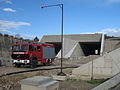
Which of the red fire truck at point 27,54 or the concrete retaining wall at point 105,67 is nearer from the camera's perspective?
the concrete retaining wall at point 105,67

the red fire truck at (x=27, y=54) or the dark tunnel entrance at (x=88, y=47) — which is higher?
the dark tunnel entrance at (x=88, y=47)

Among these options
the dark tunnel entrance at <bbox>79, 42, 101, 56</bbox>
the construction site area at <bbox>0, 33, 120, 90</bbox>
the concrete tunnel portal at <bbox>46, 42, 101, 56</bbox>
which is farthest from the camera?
the dark tunnel entrance at <bbox>79, 42, 101, 56</bbox>

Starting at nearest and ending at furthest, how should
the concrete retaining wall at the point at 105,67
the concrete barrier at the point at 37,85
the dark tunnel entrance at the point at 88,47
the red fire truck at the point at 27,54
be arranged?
the concrete barrier at the point at 37,85 < the concrete retaining wall at the point at 105,67 < the red fire truck at the point at 27,54 < the dark tunnel entrance at the point at 88,47

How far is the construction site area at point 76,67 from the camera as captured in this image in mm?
10770

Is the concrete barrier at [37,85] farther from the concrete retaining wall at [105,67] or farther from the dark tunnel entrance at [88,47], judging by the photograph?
the dark tunnel entrance at [88,47]

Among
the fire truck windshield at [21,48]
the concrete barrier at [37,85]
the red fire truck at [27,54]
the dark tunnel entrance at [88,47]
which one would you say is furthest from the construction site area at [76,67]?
the concrete barrier at [37,85]

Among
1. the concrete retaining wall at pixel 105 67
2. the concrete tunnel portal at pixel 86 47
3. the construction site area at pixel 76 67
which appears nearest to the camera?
the construction site area at pixel 76 67

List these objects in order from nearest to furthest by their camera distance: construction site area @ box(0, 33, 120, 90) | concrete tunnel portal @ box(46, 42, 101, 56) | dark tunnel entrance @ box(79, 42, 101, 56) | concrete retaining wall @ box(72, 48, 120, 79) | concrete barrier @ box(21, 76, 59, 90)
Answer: concrete barrier @ box(21, 76, 59, 90) → construction site area @ box(0, 33, 120, 90) → concrete retaining wall @ box(72, 48, 120, 79) → concrete tunnel portal @ box(46, 42, 101, 56) → dark tunnel entrance @ box(79, 42, 101, 56)

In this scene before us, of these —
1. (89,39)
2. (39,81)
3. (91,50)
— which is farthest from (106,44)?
(39,81)

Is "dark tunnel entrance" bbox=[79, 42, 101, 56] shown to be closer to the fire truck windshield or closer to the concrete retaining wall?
the fire truck windshield

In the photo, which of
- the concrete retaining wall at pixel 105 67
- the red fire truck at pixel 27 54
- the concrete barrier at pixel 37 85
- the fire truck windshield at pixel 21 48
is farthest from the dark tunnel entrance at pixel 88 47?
the concrete barrier at pixel 37 85

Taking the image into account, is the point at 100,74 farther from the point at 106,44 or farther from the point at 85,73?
the point at 106,44

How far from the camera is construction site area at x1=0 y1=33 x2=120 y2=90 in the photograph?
424 inches

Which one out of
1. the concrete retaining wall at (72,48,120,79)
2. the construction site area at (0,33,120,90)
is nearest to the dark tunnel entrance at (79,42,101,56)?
the construction site area at (0,33,120,90)
